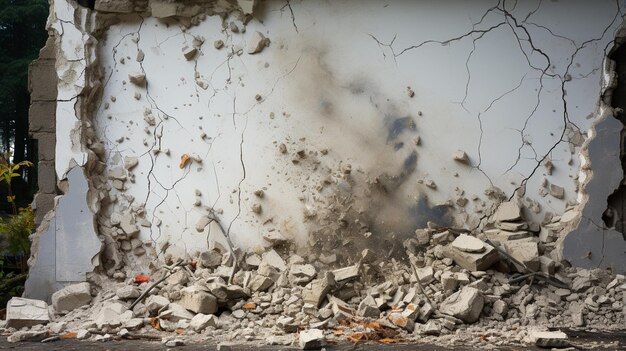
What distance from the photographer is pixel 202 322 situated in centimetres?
424

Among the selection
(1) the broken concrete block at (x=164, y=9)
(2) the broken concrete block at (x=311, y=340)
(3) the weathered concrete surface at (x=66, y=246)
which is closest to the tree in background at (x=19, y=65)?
(3) the weathered concrete surface at (x=66, y=246)

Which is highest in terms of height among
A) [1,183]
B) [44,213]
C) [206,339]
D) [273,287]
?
[1,183]

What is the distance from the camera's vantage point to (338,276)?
458cm

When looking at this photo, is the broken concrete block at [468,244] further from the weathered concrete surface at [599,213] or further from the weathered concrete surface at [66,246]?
the weathered concrete surface at [66,246]

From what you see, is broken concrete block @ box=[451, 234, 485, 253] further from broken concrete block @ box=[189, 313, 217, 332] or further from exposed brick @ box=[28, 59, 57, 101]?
exposed brick @ box=[28, 59, 57, 101]

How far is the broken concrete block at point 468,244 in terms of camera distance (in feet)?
14.6

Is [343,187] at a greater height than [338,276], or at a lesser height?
greater

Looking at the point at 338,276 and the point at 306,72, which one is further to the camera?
the point at 306,72

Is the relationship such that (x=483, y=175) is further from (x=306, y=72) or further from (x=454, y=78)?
(x=306, y=72)

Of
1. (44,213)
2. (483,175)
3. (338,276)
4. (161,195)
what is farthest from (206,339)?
(483,175)

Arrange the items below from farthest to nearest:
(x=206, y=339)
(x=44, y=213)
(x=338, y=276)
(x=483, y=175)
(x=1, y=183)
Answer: (x=1, y=183), (x=44, y=213), (x=483, y=175), (x=338, y=276), (x=206, y=339)

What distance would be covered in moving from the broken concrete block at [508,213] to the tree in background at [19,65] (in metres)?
10.4

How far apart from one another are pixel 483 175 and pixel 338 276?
4.61 ft

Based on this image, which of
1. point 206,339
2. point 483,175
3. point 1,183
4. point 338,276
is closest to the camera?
point 206,339
